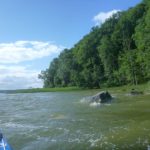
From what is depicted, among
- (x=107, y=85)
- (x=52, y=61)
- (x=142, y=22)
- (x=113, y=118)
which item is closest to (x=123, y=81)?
(x=107, y=85)

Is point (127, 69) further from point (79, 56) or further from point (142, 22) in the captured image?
point (79, 56)

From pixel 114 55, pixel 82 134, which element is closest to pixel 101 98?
pixel 82 134

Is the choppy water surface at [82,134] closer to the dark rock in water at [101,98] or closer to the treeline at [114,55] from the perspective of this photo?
the dark rock in water at [101,98]

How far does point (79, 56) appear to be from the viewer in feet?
355

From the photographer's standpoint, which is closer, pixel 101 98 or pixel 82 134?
pixel 82 134

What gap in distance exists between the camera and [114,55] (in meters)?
95.9

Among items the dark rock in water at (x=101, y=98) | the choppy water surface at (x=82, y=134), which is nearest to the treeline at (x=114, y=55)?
the dark rock in water at (x=101, y=98)

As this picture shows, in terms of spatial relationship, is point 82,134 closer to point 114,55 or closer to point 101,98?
point 101,98

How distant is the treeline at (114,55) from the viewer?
79963 millimetres

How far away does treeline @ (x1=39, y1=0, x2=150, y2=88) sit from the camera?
79963 mm

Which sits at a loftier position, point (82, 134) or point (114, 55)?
point (114, 55)

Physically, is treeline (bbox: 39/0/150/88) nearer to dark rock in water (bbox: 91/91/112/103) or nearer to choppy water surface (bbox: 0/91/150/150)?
dark rock in water (bbox: 91/91/112/103)

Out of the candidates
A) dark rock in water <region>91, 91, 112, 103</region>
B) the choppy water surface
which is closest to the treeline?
dark rock in water <region>91, 91, 112, 103</region>

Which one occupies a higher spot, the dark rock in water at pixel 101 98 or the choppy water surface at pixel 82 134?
the dark rock in water at pixel 101 98
